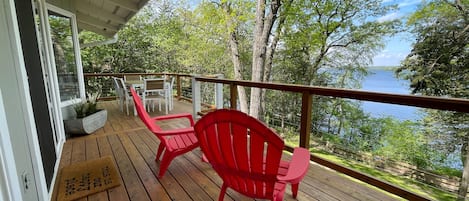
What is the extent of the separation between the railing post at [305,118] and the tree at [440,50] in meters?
5.35

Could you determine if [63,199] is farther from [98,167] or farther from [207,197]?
[207,197]

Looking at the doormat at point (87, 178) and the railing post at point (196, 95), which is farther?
the railing post at point (196, 95)

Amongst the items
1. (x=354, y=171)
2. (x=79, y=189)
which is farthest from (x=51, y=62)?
(x=354, y=171)

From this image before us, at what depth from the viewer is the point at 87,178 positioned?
2043 mm

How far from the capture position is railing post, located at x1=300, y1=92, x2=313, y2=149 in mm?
2117

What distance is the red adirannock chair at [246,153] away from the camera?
1.11 m

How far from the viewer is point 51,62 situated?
2.85 meters

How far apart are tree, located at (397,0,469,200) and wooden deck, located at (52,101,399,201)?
5.37 m

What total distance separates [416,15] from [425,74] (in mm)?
1707

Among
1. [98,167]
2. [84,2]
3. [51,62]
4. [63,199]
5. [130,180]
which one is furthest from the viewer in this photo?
[84,2]

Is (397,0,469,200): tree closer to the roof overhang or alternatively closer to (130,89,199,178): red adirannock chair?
(130,89,199,178): red adirannock chair

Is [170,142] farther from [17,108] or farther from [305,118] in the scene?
[305,118]

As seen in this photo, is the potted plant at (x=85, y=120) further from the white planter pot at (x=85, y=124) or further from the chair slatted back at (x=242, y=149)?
the chair slatted back at (x=242, y=149)

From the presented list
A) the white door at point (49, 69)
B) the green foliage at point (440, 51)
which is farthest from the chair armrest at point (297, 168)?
the green foliage at point (440, 51)
